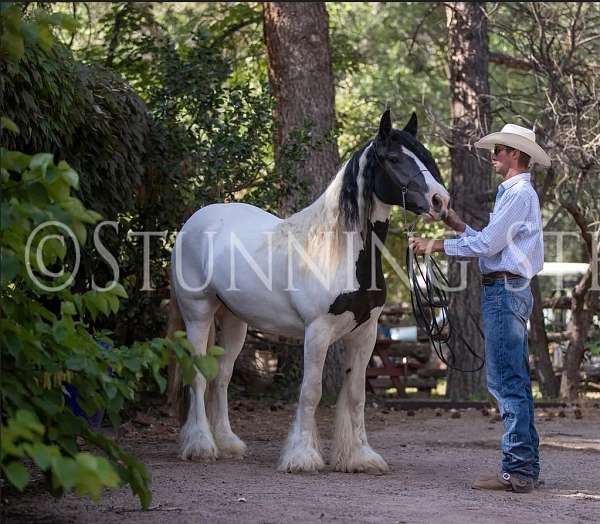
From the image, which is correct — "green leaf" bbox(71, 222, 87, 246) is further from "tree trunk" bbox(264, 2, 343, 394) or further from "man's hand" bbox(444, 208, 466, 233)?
"tree trunk" bbox(264, 2, 343, 394)

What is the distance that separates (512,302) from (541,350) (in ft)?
25.5

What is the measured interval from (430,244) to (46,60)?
109 inches

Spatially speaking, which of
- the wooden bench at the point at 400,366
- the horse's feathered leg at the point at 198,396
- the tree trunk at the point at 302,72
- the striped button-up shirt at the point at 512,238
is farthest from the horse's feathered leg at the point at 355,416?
the wooden bench at the point at 400,366

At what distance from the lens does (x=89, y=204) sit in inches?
285

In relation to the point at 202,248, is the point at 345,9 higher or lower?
higher

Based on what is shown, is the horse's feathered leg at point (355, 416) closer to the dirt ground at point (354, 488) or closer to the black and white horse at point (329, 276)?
the black and white horse at point (329, 276)

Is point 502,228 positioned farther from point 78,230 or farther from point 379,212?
point 78,230

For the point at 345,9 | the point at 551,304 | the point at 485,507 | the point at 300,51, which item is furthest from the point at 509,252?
the point at 345,9

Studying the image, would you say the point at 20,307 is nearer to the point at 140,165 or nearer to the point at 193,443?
the point at 193,443

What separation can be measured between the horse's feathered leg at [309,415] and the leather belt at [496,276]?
1.06 m

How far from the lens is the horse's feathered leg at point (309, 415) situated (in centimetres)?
589

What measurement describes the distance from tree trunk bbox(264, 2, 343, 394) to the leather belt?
5.02m

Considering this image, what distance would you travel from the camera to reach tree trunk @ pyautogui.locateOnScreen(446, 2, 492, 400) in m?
11.9

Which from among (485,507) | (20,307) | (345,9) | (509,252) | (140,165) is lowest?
(485,507)
